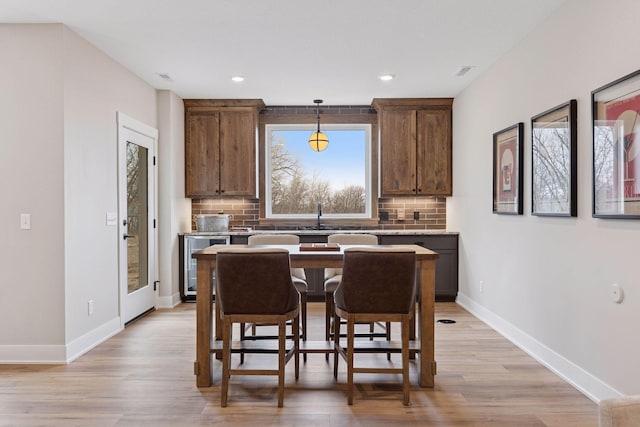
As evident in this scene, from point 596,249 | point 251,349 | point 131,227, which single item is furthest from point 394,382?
point 131,227

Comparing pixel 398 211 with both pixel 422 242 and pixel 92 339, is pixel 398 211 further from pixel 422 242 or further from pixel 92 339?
pixel 92 339

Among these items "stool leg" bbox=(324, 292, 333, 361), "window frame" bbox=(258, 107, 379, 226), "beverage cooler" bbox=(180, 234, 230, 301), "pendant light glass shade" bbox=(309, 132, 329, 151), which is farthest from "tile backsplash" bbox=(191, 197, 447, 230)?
"stool leg" bbox=(324, 292, 333, 361)

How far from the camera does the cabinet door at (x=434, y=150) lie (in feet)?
20.1

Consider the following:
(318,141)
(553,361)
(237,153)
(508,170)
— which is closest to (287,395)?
(553,361)

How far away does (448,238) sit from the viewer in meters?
5.88

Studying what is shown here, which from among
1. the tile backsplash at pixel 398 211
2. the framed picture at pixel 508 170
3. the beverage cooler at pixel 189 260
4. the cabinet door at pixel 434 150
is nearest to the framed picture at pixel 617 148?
the framed picture at pixel 508 170

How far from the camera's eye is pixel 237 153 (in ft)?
20.1

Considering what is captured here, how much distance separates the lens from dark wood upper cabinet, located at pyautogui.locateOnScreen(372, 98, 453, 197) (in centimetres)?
611

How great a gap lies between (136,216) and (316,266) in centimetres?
276

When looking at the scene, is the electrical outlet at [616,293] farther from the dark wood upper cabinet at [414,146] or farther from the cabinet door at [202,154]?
the cabinet door at [202,154]

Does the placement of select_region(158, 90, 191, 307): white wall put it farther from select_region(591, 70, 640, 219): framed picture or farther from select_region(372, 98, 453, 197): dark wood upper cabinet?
select_region(591, 70, 640, 219): framed picture

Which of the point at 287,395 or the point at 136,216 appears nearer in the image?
the point at 287,395

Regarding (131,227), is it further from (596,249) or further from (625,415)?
(625,415)

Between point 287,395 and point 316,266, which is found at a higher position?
point 316,266
